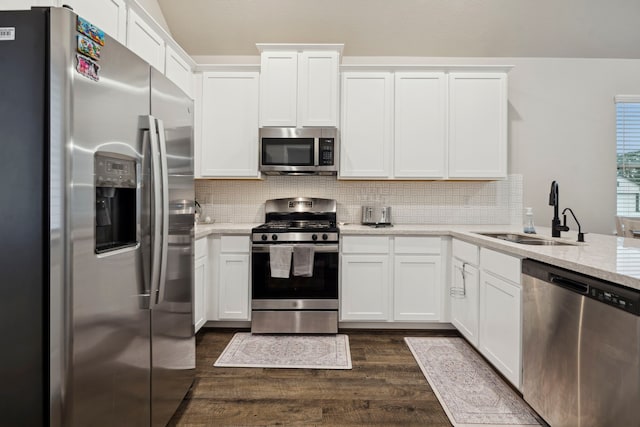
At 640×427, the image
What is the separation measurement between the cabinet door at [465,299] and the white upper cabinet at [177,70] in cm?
278

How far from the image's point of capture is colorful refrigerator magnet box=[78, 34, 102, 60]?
1.15 meters

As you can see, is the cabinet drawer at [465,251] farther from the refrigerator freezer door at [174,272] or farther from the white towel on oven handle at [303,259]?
the refrigerator freezer door at [174,272]

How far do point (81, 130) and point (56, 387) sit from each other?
0.80 metres

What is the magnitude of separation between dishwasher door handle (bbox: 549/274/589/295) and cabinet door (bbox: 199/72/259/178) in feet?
8.33

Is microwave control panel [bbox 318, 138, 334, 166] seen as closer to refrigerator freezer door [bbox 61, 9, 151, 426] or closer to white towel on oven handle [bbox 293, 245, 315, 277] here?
white towel on oven handle [bbox 293, 245, 315, 277]

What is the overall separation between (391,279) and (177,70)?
2564mm

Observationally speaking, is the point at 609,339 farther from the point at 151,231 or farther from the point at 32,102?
the point at 32,102

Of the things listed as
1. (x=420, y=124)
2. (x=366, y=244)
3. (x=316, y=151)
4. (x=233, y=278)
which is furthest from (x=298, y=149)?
(x=233, y=278)

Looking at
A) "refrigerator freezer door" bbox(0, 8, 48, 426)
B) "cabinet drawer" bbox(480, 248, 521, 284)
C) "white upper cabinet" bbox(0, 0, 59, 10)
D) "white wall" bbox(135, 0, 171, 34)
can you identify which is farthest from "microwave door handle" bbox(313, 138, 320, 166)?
"refrigerator freezer door" bbox(0, 8, 48, 426)

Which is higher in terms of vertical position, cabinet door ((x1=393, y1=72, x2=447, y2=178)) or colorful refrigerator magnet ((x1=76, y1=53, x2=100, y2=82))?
cabinet door ((x1=393, y1=72, x2=447, y2=178))

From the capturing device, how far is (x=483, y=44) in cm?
364

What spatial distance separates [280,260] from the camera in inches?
121

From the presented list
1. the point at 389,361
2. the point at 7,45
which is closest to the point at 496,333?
the point at 389,361

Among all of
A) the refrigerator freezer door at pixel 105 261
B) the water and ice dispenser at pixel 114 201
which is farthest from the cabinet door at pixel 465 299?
the water and ice dispenser at pixel 114 201
